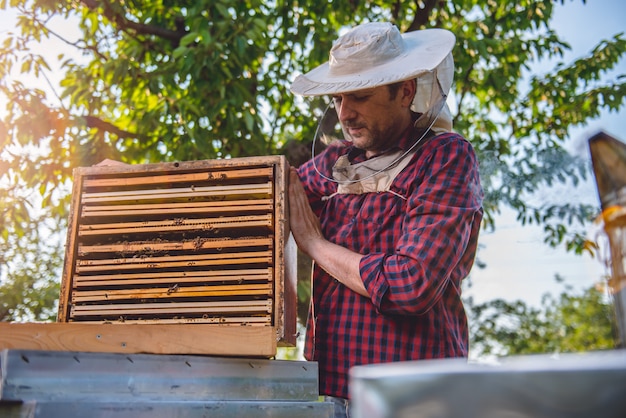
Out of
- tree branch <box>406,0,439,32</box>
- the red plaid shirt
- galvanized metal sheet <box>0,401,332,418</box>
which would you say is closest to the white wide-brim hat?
the red plaid shirt

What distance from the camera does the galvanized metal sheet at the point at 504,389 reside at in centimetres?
55

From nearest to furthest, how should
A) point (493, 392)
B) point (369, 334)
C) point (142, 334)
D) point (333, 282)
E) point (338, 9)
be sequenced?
point (493, 392), point (142, 334), point (369, 334), point (333, 282), point (338, 9)

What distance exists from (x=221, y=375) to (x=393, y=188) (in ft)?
3.27

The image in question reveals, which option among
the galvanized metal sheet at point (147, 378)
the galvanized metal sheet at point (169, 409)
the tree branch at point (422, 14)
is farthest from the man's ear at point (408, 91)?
the tree branch at point (422, 14)

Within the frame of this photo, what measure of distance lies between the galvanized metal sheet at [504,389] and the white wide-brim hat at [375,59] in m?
1.84

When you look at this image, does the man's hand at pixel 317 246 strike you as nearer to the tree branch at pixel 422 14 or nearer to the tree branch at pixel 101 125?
the tree branch at pixel 101 125

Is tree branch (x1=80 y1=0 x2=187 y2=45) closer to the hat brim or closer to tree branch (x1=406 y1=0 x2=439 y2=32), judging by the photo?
tree branch (x1=406 y1=0 x2=439 y2=32)

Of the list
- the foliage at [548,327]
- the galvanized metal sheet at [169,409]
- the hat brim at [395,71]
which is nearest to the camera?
the galvanized metal sheet at [169,409]

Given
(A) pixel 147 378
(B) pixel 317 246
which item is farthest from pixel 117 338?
(B) pixel 317 246

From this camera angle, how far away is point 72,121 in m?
4.92

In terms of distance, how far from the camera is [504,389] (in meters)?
0.57

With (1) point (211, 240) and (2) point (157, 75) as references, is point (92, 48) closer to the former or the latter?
(2) point (157, 75)

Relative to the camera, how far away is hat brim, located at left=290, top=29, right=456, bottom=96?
233 centimetres

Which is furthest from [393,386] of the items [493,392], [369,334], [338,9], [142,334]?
[338,9]
